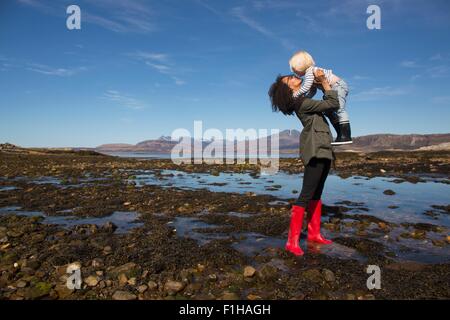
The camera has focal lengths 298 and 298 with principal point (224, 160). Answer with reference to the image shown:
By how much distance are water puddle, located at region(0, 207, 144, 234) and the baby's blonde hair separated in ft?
18.9

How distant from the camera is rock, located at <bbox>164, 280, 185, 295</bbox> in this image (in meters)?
4.35

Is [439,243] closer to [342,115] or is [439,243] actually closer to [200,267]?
[342,115]

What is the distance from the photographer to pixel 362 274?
4.83 meters

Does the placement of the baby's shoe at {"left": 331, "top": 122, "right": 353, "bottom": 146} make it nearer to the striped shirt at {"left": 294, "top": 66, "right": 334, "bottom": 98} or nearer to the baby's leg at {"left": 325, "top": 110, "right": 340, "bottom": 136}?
the baby's leg at {"left": 325, "top": 110, "right": 340, "bottom": 136}

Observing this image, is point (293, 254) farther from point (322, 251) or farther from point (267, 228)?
point (267, 228)

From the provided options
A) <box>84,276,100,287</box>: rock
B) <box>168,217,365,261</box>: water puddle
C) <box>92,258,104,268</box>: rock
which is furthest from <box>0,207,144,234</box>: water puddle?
<box>84,276,100,287</box>: rock

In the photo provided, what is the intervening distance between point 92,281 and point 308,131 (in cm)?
462

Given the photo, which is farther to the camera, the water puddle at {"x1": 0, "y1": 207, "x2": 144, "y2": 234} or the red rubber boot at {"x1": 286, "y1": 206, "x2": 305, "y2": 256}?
the water puddle at {"x1": 0, "y1": 207, "x2": 144, "y2": 234}

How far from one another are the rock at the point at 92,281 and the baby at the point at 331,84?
4.69m

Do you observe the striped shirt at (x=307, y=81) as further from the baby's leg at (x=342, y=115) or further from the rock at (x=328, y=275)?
the rock at (x=328, y=275)

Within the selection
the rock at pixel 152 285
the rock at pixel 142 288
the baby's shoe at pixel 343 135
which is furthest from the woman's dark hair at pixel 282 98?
the rock at pixel 142 288

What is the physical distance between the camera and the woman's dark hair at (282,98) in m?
5.80

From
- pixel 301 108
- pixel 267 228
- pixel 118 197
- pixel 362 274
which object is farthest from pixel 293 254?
pixel 118 197

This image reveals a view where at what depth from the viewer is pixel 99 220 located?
8.94 metres
